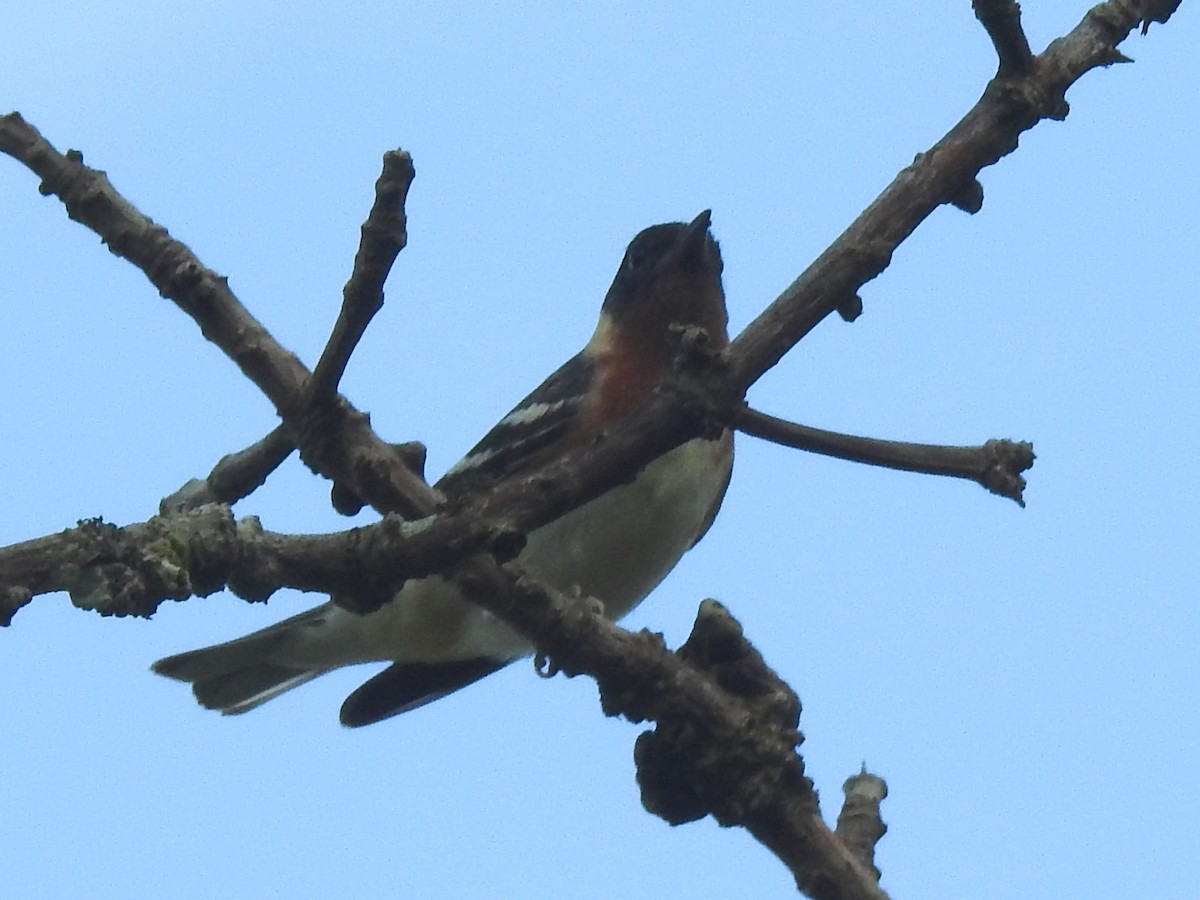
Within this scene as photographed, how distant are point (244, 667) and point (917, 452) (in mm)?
3931

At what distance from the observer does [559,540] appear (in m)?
5.10

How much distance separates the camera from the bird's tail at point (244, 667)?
5.48m

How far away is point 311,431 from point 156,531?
601 millimetres

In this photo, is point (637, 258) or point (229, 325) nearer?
point (229, 325)

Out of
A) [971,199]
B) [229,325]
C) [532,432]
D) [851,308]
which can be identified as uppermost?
[532,432]

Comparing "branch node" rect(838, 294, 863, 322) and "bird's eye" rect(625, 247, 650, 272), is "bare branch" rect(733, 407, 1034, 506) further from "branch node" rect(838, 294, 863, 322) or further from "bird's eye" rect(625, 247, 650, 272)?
"bird's eye" rect(625, 247, 650, 272)

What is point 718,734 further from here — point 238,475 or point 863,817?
point 238,475

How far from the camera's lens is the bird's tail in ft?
18.0

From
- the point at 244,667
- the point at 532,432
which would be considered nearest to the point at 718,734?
the point at 532,432

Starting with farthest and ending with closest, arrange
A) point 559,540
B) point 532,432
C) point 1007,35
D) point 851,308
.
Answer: point 532,432
point 559,540
point 1007,35
point 851,308

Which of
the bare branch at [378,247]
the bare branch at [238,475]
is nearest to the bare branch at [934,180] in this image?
the bare branch at [378,247]

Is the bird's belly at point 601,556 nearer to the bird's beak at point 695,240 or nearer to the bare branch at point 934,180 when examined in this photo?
the bird's beak at point 695,240

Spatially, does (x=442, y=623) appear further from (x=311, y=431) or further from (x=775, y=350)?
(x=775, y=350)

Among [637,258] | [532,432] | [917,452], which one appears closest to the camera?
[917,452]
